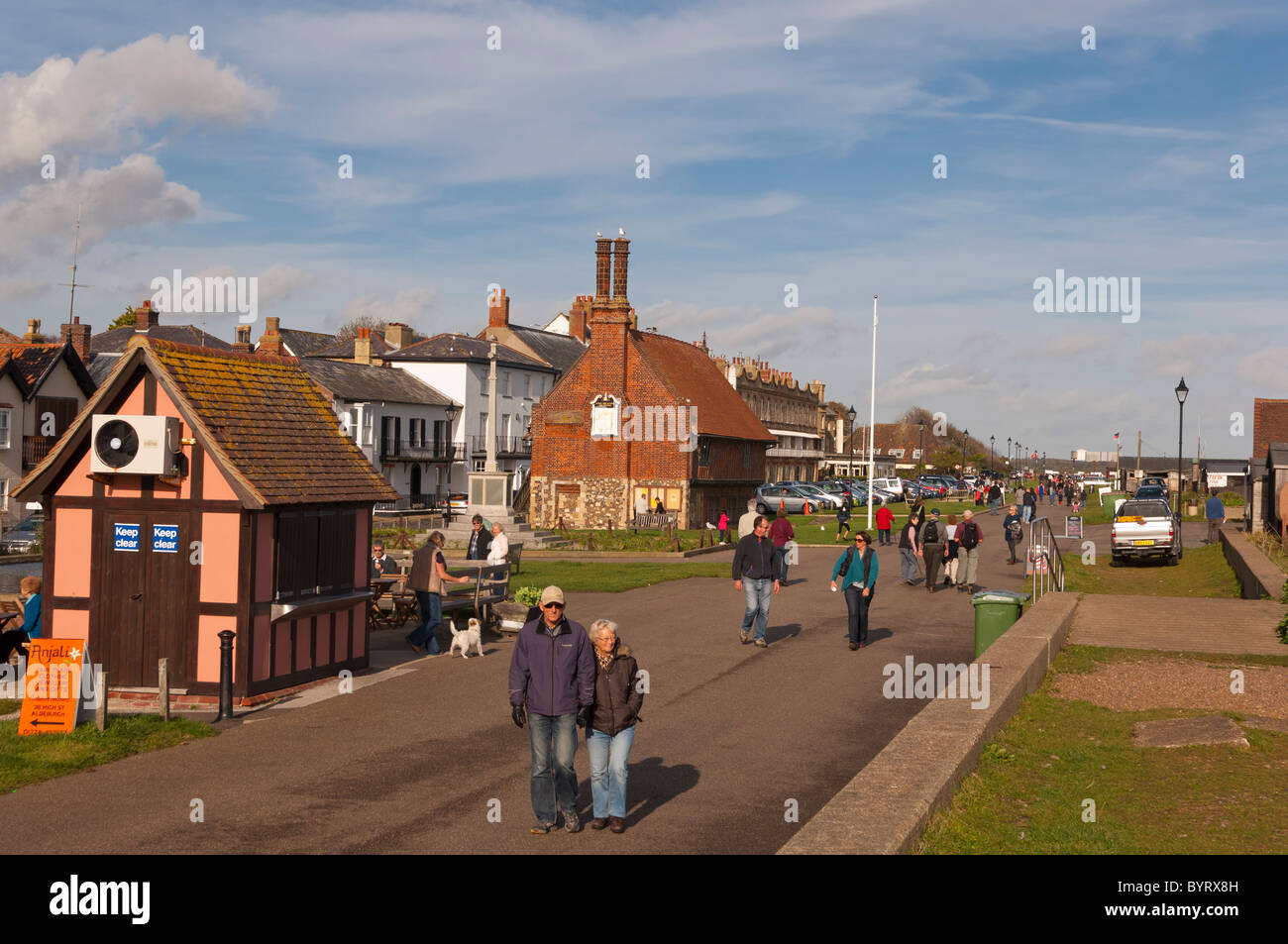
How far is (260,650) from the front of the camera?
1423 centimetres

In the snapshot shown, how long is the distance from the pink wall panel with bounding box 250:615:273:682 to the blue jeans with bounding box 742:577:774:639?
7.29 m

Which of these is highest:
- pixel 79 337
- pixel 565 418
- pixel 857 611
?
pixel 79 337

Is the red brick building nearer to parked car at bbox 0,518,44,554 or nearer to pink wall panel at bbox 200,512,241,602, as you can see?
parked car at bbox 0,518,44,554

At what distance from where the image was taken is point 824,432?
136 m

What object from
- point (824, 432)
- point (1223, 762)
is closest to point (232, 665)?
point (1223, 762)

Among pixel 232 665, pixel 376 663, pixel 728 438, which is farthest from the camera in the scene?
pixel 728 438

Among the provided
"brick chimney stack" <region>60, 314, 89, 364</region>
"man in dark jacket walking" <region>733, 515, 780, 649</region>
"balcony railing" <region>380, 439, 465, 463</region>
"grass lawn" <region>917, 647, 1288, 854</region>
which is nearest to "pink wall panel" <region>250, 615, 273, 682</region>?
"man in dark jacket walking" <region>733, 515, 780, 649</region>

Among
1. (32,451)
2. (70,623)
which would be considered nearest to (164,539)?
(70,623)

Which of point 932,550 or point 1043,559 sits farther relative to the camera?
point 932,550

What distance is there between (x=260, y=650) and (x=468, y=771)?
4385mm

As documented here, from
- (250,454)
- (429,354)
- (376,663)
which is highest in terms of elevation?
(429,354)

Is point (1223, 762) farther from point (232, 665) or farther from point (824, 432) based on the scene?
point (824, 432)

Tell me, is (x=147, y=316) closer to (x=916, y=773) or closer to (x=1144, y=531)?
(x=1144, y=531)
